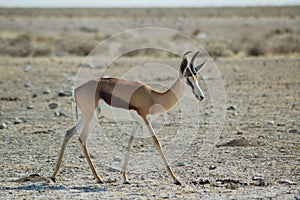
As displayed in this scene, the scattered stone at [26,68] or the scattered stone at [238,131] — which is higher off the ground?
the scattered stone at [238,131]

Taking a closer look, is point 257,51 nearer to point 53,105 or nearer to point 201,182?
point 53,105

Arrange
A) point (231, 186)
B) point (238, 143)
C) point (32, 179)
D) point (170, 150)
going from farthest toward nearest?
point (238, 143) < point (170, 150) < point (32, 179) < point (231, 186)

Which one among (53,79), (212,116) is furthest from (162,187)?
(53,79)

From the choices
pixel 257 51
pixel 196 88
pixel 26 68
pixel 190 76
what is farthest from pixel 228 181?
pixel 257 51

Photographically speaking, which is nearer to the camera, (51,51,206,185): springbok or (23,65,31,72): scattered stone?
(51,51,206,185): springbok

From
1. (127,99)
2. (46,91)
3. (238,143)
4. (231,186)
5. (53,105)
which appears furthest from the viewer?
(46,91)

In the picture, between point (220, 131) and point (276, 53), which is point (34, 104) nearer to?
point (220, 131)

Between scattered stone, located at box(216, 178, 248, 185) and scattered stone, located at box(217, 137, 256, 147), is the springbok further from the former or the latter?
scattered stone, located at box(217, 137, 256, 147)

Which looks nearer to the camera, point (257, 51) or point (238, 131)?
point (238, 131)

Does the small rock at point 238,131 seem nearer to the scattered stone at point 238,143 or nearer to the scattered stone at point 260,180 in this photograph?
the scattered stone at point 238,143

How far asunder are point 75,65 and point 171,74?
6066mm

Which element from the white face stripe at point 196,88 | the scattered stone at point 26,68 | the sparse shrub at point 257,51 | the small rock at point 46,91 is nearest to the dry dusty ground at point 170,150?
the small rock at point 46,91

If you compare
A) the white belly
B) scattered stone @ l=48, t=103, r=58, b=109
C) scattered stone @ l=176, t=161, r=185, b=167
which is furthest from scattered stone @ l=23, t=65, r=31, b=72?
the white belly

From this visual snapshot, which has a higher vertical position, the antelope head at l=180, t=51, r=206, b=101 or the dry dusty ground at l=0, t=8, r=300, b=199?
the antelope head at l=180, t=51, r=206, b=101
